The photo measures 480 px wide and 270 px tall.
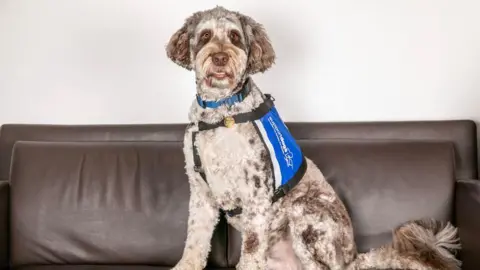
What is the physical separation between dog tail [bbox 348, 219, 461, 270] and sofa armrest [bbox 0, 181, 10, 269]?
1.45 m

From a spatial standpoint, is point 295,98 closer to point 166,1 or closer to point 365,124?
point 365,124

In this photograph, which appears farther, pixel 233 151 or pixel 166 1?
pixel 166 1

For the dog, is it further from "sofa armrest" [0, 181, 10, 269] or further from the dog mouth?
"sofa armrest" [0, 181, 10, 269]

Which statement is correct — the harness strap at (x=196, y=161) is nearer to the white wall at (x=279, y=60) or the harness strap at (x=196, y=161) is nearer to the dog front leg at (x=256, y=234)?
the dog front leg at (x=256, y=234)

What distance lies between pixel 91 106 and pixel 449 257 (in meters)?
1.85

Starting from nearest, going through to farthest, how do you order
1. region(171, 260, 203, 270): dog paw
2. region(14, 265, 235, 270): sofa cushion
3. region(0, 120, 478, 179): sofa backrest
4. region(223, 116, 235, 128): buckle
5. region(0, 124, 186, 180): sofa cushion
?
region(223, 116, 235, 128): buckle, region(171, 260, 203, 270): dog paw, region(14, 265, 235, 270): sofa cushion, region(0, 120, 478, 179): sofa backrest, region(0, 124, 186, 180): sofa cushion

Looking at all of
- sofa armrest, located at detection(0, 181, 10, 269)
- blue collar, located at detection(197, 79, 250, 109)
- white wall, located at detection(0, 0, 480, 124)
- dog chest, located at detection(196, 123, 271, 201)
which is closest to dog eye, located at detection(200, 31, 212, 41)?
blue collar, located at detection(197, 79, 250, 109)

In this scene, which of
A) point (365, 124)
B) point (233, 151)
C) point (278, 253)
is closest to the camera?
point (233, 151)

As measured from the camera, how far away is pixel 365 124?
270cm

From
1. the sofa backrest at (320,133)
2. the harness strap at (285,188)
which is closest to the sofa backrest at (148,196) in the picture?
the sofa backrest at (320,133)

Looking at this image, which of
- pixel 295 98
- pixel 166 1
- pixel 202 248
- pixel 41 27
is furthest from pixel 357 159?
pixel 41 27

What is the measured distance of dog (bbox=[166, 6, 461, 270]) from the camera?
2.04 m

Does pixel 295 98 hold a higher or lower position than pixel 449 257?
higher

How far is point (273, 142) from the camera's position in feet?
6.83
